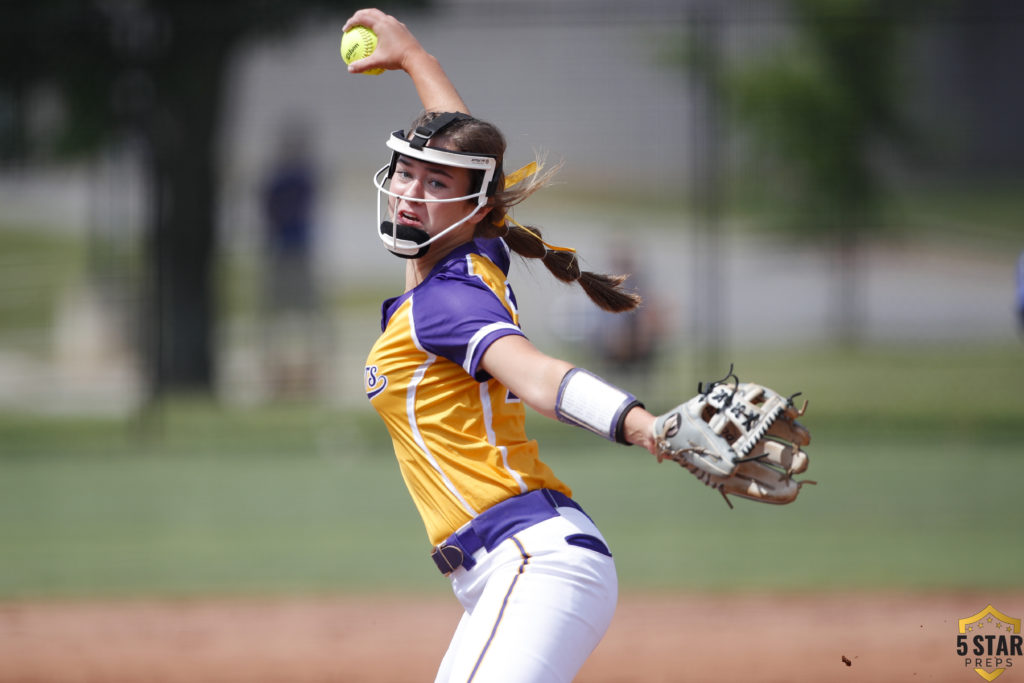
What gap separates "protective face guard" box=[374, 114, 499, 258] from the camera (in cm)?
313

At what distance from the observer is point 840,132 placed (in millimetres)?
21906

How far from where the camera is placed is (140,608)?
23.9ft

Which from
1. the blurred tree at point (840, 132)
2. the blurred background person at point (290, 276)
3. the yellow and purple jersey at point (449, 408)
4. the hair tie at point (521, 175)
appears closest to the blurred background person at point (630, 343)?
the blurred background person at point (290, 276)

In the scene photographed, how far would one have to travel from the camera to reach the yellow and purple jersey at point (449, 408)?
9.71ft

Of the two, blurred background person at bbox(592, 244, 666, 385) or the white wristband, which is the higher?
the white wristband

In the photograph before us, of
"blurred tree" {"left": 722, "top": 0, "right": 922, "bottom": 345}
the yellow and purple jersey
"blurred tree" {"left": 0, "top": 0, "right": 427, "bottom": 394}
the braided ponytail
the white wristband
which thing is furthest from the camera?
"blurred tree" {"left": 722, "top": 0, "right": 922, "bottom": 345}

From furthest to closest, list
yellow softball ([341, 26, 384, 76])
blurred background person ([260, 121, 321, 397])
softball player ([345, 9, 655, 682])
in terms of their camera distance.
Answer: blurred background person ([260, 121, 321, 397]) < yellow softball ([341, 26, 384, 76]) < softball player ([345, 9, 655, 682])

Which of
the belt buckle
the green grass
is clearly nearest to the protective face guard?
the belt buckle

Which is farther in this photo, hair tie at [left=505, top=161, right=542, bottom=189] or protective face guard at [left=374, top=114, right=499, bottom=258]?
hair tie at [left=505, top=161, right=542, bottom=189]

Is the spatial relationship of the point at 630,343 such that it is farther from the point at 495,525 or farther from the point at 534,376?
the point at 534,376

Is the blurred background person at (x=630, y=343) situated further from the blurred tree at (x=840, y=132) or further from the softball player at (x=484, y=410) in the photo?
the softball player at (x=484, y=410)

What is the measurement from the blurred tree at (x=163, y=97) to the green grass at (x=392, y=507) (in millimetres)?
1372

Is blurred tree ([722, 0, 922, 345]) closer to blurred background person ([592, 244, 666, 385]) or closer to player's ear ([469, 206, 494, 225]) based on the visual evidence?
blurred background person ([592, 244, 666, 385])

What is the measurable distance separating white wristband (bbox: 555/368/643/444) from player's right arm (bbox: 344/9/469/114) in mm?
1394
